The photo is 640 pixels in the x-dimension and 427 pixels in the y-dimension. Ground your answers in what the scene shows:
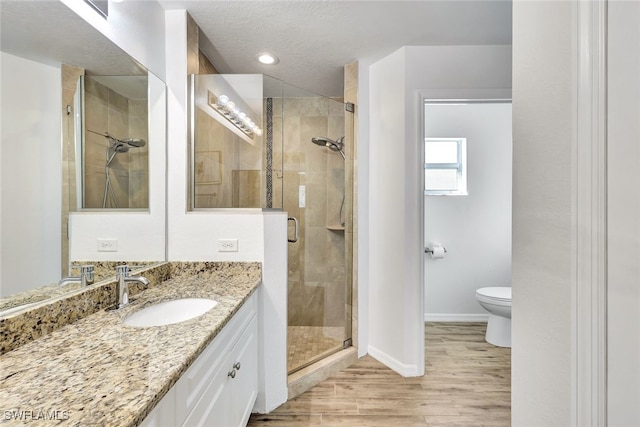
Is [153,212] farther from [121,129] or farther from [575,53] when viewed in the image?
[575,53]

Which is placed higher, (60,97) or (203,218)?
(60,97)

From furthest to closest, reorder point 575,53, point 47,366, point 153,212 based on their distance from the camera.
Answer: point 153,212 < point 47,366 < point 575,53

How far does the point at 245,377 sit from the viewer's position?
151cm

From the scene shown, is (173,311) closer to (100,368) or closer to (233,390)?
(233,390)

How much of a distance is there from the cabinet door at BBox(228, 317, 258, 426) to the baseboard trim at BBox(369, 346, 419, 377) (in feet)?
3.54

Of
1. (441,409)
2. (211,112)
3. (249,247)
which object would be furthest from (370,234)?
(211,112)

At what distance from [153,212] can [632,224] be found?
198cm

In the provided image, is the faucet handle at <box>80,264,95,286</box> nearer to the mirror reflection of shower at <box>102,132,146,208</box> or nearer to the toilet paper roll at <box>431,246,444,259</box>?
the mirror reflection of shower at <box>102,132,146,208</box>

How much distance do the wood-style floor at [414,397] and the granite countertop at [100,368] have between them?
103 centimetres

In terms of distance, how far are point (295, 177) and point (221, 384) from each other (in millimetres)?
1455

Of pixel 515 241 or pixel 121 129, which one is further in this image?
pixel 121 129

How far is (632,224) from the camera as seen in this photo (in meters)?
0.57

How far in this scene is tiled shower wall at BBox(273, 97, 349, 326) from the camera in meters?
2.27

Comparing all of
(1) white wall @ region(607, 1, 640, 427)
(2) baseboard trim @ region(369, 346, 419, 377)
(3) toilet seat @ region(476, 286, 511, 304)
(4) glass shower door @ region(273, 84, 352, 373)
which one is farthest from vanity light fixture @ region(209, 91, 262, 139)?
(3) toilet seat @ region(476, 286, 511, 304)
